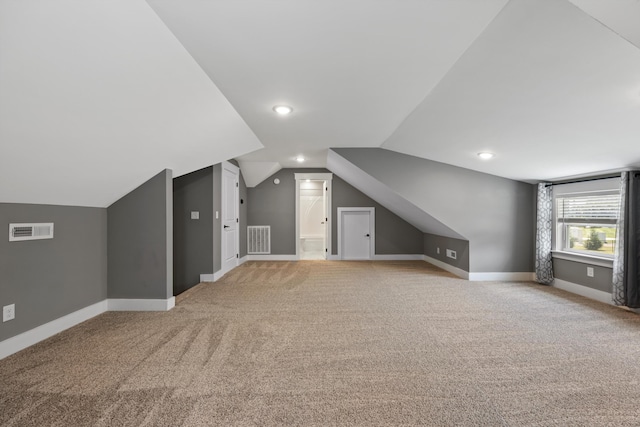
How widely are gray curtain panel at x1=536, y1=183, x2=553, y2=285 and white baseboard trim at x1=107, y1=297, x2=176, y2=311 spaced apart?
536 centimetres

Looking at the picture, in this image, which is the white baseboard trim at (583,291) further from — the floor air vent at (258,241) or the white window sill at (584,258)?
the floor air vent at (258,241)

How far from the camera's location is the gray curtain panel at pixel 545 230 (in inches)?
194

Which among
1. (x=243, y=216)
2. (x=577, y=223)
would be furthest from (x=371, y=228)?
(x=577, y=223)

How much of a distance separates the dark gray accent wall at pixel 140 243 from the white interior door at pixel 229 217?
1.95 meters

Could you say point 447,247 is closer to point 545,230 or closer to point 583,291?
point 545,230

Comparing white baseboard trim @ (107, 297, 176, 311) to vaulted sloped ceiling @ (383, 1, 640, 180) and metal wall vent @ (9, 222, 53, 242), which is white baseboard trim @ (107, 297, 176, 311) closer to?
metal wall vent @ (9, 222, 53, 242)

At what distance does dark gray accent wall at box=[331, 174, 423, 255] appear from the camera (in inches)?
302

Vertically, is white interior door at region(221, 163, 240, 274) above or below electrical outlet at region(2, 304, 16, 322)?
above

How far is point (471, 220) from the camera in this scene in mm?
5301

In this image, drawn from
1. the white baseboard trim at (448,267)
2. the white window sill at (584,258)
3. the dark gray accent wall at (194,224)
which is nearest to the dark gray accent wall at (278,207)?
the dark gray accent wall at (194,224)

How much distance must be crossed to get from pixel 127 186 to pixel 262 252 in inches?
170

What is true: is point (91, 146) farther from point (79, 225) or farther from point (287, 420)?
point (287, 420)

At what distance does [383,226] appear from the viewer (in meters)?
7.67

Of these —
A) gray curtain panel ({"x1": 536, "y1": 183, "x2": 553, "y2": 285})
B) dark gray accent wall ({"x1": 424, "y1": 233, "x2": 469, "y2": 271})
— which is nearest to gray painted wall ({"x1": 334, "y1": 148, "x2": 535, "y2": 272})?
dark gray accent wall ({"x1": 424, "y1": 233, "x2": 469, "y2": 271})
